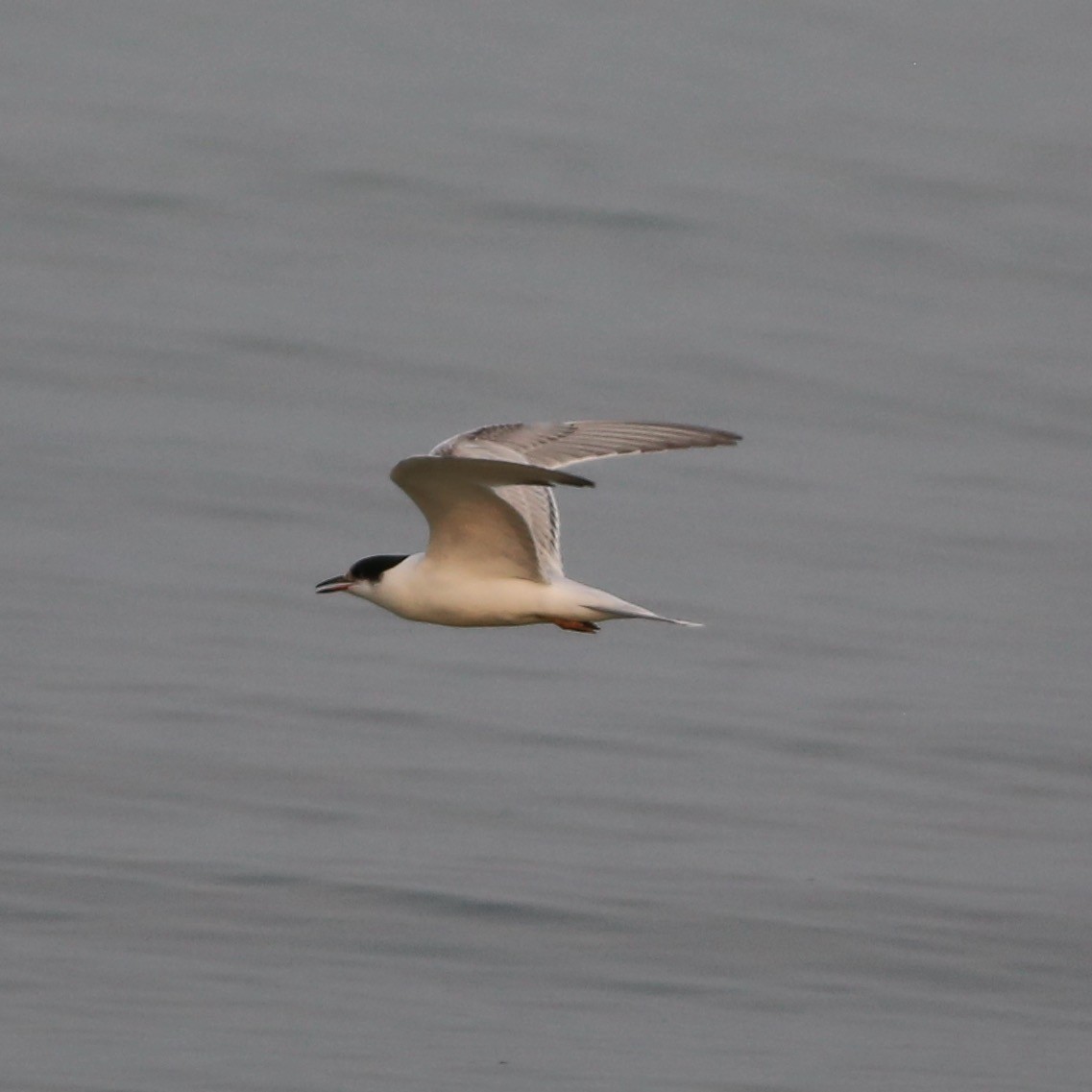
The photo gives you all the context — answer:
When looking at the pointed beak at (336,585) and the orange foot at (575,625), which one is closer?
the orange foot at (575,625)

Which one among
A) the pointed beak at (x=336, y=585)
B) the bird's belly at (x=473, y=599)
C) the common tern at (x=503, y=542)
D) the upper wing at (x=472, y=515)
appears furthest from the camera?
the pointed beak at (x=336, y=585)

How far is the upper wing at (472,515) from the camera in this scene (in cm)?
1055

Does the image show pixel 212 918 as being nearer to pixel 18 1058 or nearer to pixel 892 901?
pixel 18 1058

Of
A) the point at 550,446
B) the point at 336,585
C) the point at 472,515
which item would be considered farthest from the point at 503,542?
Result: the point at 336,585

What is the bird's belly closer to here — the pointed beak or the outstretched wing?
the outstretched wing

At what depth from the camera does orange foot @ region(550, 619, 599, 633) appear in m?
11.4

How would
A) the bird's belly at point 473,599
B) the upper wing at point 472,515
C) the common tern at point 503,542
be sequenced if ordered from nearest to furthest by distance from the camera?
the upper wing at point 472,515 → the common tern at point 503,542 → the bird's belly at point 473,599

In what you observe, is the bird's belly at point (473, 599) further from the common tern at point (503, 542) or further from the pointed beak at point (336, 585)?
the pointed beak at point (336, 585)

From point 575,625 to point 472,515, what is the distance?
0.64 m

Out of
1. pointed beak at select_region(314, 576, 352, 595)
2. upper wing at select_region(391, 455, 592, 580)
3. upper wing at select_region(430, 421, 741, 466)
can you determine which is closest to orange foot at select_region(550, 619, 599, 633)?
upper wing at select_region(391, 455, 592, 580)

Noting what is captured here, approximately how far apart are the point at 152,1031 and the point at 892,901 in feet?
12.6

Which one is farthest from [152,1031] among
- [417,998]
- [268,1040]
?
[417,998]

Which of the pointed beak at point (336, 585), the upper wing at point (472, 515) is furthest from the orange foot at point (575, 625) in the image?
the pointed beak at point (336, 585)

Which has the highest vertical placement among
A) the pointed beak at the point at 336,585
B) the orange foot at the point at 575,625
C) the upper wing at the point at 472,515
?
the upper wing at the point at 472,515
